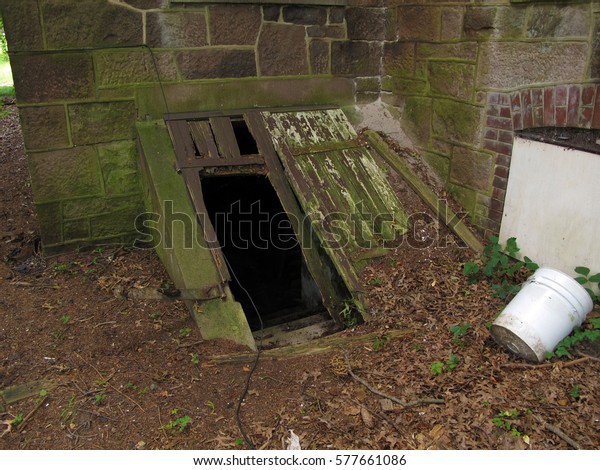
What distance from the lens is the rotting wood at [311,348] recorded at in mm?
3029

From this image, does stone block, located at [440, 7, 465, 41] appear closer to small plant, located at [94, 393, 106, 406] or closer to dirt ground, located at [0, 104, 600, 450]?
dirt ground, located at [0, 104, 600, 450]

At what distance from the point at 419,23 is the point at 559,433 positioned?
321 centimetres

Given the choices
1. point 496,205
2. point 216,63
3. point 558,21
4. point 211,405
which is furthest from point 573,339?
point 216,63

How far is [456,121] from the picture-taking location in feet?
13.3

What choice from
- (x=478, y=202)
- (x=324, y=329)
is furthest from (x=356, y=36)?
(x=324, y=329)

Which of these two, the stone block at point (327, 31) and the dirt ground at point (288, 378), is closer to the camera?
the dirt ground at point (288, 378)

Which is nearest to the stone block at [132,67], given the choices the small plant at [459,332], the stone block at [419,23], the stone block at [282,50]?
the stone block at [282,50]

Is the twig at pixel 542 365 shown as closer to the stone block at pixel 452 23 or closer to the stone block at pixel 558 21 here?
the stone block at pixel 558 21

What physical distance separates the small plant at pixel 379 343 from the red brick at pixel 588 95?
2.23 metres

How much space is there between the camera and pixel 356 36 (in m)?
4.59

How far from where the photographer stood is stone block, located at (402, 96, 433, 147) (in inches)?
171

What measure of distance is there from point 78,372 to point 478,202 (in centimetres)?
307

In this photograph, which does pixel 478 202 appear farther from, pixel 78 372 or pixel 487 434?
pixel 78 372

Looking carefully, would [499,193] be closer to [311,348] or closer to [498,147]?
[498,147]
